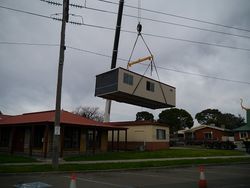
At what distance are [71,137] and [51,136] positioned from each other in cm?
256

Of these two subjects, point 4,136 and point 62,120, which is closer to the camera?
point 62,120

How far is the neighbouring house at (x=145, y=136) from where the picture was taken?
3466 centimetres

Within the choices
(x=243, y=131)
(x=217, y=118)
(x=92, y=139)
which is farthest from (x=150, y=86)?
(x=217, y=118)

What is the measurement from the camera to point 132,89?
1040 inches

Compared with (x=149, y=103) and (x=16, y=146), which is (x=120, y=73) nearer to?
(x=149, y=103)

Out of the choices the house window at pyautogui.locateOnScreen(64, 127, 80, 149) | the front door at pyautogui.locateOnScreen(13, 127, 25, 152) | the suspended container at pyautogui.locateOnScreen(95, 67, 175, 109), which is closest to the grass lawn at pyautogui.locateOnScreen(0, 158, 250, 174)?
the suspended container at pyautogui.locateOnScreen(95, 67, 175, 109)

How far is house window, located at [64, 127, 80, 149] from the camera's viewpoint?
1110 inches

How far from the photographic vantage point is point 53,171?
15.9 m

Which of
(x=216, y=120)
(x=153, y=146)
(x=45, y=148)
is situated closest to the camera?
(x=45, y=148)

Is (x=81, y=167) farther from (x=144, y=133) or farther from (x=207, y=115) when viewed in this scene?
(x=207, y=115)

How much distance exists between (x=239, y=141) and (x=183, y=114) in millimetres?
42602

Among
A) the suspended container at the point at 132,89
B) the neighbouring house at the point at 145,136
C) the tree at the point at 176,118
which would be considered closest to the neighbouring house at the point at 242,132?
the neighbouring house at the point at 145,136

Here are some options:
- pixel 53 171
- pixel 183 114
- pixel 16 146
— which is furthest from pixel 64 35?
pixel 183 114

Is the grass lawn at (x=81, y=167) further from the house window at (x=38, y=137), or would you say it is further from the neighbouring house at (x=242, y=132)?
the neighbouring house at (x=242, y=132)
